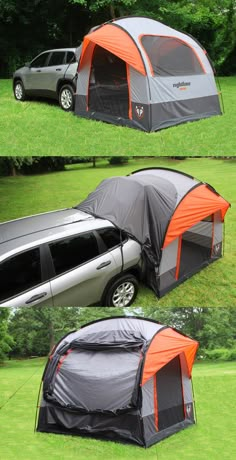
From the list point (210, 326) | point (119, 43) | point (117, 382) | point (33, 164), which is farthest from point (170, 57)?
point (210, 326)

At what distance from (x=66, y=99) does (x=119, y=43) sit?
1.48 meters

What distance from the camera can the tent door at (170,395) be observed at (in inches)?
242

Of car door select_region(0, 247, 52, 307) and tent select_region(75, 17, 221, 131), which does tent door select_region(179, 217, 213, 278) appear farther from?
car door select_region(0, 247, 52, 307)

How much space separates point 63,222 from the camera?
565 cm

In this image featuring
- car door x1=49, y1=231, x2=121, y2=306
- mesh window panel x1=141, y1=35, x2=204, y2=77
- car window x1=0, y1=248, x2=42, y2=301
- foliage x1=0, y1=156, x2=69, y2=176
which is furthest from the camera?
foliage x1=0, y1=156, x2=69, y2=176

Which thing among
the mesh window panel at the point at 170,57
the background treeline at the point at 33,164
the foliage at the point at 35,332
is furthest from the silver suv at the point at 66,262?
the foliage at the point at 35,332

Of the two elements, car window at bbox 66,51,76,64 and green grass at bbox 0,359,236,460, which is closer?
green grass at bbox 0,359,236,460

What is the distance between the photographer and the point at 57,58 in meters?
8.55

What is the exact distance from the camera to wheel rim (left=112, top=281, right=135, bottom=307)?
5645 mm

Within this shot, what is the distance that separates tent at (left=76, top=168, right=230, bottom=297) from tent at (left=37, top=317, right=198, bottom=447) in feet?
2.11

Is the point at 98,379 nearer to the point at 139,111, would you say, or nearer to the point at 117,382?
the point at 117,382

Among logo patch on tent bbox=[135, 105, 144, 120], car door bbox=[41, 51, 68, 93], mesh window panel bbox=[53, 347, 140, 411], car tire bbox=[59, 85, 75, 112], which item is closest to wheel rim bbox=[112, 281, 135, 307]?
mesh window panel bbox=[53, 347, 140, 411]

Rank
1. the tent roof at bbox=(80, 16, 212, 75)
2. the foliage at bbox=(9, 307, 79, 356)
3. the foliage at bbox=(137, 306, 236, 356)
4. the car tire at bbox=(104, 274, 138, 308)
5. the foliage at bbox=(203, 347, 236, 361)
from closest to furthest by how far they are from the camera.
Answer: the car tire at bbox=(104, 274, 138, 308) < the tent roof at bbox=(80, 16, 212, 75) < the foliage at bbox=(9, 307, 79, 356) < the foliage at bbox=(137, 306, 236, 356) < the foliage at bbox=(203, 347, 236, 361)

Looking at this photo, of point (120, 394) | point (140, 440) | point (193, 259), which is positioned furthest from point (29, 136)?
point (140, 440)
